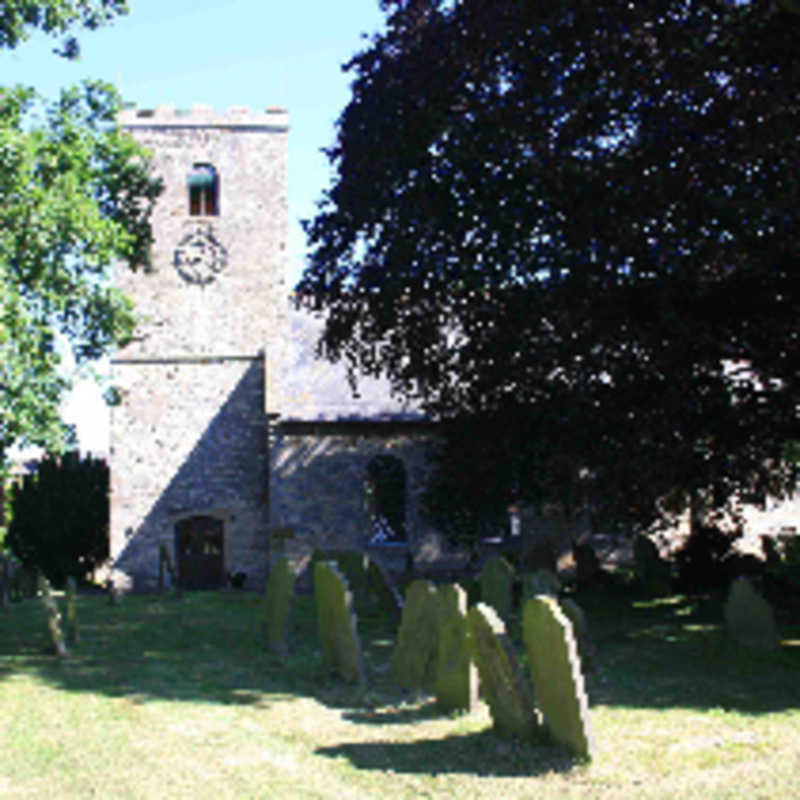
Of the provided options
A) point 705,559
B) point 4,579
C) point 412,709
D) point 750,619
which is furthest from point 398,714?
point 4,579

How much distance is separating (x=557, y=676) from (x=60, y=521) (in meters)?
22.5

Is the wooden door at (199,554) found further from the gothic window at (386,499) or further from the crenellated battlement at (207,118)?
the crenellated battlement at (207,118)

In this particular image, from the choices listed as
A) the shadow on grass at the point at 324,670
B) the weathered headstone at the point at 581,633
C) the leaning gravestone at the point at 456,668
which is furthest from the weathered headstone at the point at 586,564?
the leaning gravestone at the point at 456,668

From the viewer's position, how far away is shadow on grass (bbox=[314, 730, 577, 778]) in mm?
6891

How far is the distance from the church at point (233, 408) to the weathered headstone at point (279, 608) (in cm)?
1015

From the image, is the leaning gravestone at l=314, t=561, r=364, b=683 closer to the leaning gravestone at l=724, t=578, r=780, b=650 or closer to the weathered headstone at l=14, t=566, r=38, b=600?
the leaning gravestone at l=724, t=578, r=780, b=650

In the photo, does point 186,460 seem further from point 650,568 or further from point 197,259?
point 650,568

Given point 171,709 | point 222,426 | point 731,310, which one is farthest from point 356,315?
point 222,426

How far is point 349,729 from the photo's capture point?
8266 mm

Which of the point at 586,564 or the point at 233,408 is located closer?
the point at 586,564

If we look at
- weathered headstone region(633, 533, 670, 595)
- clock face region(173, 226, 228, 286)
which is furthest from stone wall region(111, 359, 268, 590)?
weathered headstone region(633, 533, 670, 595)

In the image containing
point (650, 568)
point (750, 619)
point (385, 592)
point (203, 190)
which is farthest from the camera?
point (203, 190)

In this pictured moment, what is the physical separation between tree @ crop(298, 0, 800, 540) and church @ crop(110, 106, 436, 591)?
31.9 feet

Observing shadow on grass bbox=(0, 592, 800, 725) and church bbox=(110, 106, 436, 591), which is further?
church bbox=(110, 106, 436, 591)
